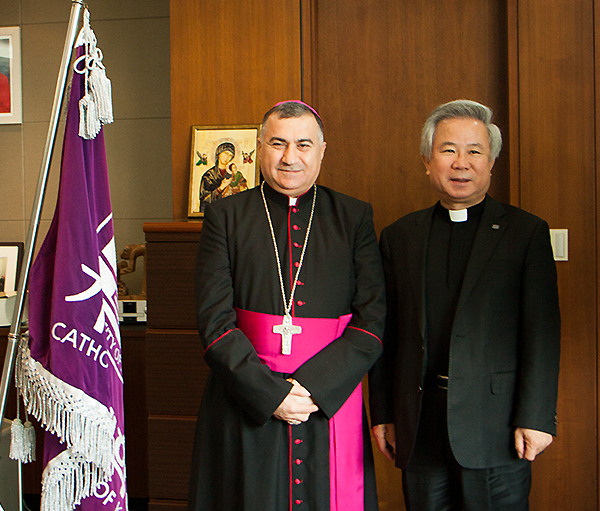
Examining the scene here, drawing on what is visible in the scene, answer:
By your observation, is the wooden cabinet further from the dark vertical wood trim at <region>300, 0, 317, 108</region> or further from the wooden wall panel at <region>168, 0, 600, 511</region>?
the dark vertical wood trim at <region>300, 0, 317, 108</region>

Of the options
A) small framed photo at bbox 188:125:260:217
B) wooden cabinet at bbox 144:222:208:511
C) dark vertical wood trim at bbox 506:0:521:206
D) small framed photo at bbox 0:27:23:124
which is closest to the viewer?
wooden cabinet at bbox 144:222:208:511

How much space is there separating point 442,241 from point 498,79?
1.28 metres

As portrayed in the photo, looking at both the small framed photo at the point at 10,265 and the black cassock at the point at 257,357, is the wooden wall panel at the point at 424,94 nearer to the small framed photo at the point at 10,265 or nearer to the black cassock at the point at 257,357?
the black cassock at the point at 257,357

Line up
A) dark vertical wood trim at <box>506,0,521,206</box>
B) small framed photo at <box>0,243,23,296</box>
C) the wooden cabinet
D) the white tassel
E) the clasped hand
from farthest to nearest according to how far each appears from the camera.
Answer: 1. small framed photo at <box>0,243,23,296</box>
2. dark vertical wood trim at <box>506,0,521,206</box>
3. the wooden cabinet
4. the white tassel
5. the clasped hand

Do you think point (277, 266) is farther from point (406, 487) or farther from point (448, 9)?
point (448, 9)

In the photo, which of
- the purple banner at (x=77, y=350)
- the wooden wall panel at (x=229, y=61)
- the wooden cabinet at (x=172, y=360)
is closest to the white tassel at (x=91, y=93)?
the purple banner at (x=77, y=350)

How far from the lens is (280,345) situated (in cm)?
160

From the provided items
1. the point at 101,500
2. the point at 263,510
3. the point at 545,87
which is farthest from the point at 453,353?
the point at 545,87

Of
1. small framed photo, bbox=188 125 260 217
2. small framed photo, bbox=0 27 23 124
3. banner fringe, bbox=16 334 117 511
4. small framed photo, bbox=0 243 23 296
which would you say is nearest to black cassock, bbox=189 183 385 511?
banner fringe, bbox=16 334 117 511

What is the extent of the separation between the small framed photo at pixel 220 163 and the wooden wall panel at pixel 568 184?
1.29m

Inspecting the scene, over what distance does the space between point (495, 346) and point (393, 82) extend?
158cm

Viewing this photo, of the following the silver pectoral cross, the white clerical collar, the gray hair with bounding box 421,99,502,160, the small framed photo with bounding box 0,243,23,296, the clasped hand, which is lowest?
the clasped hand

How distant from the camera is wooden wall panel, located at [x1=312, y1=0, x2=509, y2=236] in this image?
2.63 m

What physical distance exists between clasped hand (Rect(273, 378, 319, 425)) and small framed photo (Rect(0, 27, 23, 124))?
2934 mm
